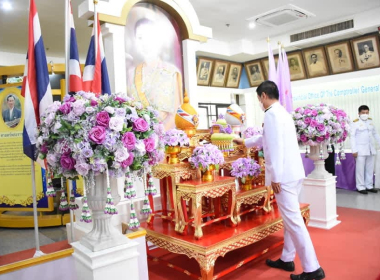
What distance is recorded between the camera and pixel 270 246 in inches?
132

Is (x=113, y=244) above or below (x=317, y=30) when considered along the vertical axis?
below

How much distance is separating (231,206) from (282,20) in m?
4.88

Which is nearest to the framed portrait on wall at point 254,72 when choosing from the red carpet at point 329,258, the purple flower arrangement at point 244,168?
the red carpet at point 329,258

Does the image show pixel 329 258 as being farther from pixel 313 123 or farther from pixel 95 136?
pixel 95 136

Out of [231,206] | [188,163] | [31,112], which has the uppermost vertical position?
[31,112]

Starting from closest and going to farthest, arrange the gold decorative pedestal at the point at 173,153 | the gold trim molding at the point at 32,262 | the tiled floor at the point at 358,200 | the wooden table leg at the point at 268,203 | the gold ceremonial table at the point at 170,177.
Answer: the gold trim molding at the point at 32,262 < the gold ceremonial table at the point at 170,177 < the gold decorative pedestal at the point at 173,153 < the wooden table leg at the point at 268,203 < the tiled floor at the point at 358,200

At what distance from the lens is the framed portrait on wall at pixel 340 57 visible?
7020 mm

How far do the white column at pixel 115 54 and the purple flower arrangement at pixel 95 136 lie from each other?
144 centimetres

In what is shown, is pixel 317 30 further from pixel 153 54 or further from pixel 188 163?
pixel 188 163

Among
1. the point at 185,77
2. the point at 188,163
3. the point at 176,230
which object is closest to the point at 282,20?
the point at 185,77

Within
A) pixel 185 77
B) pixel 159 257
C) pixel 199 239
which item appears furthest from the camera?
pixel 185 77

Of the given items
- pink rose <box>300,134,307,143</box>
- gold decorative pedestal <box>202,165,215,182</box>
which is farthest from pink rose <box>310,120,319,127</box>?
gold decorative pedestal <box>202,165,215,182</box>

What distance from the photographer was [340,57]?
7156mm

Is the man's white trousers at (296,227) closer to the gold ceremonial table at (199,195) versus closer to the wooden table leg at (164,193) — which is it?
the gold ceremonial table at (199,195)
